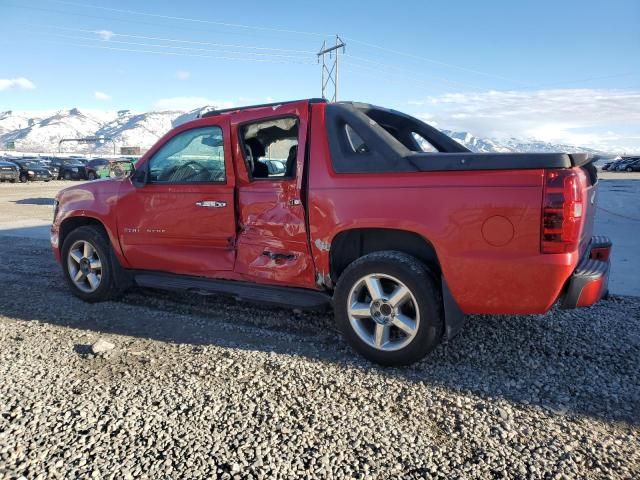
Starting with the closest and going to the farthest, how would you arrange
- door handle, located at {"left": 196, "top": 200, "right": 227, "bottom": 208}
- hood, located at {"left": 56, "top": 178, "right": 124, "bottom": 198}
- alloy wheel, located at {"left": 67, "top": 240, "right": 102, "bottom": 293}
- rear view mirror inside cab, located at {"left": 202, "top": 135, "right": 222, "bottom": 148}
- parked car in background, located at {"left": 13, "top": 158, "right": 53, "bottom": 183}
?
door handle, located at {"left": 196, "top": 200, "right": 227, "bottom": 208} < rear view mirror inside cab, located at {"left": 202, "top": 135, "right": 222, "bottom": 148} < hood, located at {"left": 56, "top": 178, "right": 124, "bottom": 198} < alloy wheel, located at {"left": 67, "top": 240, "right": 102, "bottom": 293} < parked car in background, located at {"left": 13, "top": 158, "right": 53, "bottom": 183}

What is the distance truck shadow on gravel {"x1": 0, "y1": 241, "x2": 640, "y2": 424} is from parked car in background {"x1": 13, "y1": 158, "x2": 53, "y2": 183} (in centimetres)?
2991

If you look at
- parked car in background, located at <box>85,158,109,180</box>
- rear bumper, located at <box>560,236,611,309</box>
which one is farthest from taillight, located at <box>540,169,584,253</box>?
parked car in background, located at <box>85,158,109,180</box>

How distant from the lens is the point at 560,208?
2869 millimetres

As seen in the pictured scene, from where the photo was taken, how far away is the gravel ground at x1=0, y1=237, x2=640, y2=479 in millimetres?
2369

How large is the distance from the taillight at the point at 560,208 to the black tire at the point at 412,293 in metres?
0.78

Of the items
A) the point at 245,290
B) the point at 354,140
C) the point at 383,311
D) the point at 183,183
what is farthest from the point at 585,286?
the point at 183,183

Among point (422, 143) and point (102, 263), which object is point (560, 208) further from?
point (102, 263)

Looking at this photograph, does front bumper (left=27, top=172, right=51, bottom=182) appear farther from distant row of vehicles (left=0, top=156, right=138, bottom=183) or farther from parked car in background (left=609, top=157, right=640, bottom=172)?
parked car in background (left=609, top=157, right=640, bottom=172)

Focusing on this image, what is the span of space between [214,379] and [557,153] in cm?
254

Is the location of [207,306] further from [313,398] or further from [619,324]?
[619,324]

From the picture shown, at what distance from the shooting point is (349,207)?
11.6ft

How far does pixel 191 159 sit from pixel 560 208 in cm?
312

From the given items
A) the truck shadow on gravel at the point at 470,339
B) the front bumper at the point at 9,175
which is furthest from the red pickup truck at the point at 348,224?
the front bumper at the point at 9,175

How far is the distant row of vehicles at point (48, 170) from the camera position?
29.3 meters
